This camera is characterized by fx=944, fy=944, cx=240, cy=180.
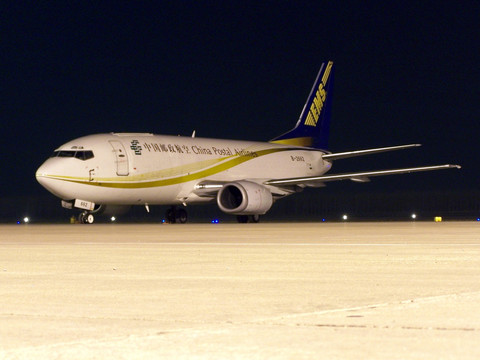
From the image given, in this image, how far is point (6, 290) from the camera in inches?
371

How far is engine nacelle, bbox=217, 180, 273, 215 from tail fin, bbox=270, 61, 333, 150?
8.06m

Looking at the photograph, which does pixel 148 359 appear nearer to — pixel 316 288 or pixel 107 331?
pixel 107 331

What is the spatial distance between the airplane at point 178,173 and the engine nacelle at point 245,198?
0.12 ft

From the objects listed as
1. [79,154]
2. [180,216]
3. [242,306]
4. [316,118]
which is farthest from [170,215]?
[242,306]

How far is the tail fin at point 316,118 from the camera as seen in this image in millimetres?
44781

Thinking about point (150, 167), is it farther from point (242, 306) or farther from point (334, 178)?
point (242, 306)

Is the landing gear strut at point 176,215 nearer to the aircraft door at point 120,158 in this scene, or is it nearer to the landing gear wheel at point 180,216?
the landing gear wheel at point 180,216

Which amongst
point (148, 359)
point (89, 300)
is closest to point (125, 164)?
point (89, 300)

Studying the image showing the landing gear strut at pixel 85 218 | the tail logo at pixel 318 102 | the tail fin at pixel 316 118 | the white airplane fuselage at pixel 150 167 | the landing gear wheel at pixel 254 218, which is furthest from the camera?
the tail logo at pixel 318 102

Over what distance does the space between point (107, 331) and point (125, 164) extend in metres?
28.1

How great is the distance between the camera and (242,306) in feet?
25.6

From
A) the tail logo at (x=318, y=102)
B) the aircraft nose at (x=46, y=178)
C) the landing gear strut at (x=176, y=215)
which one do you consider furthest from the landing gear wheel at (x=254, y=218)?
the tail logo at (x=318, y=102)

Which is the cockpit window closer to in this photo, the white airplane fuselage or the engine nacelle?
the white airplane fuselage

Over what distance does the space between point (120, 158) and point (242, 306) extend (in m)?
26.9
